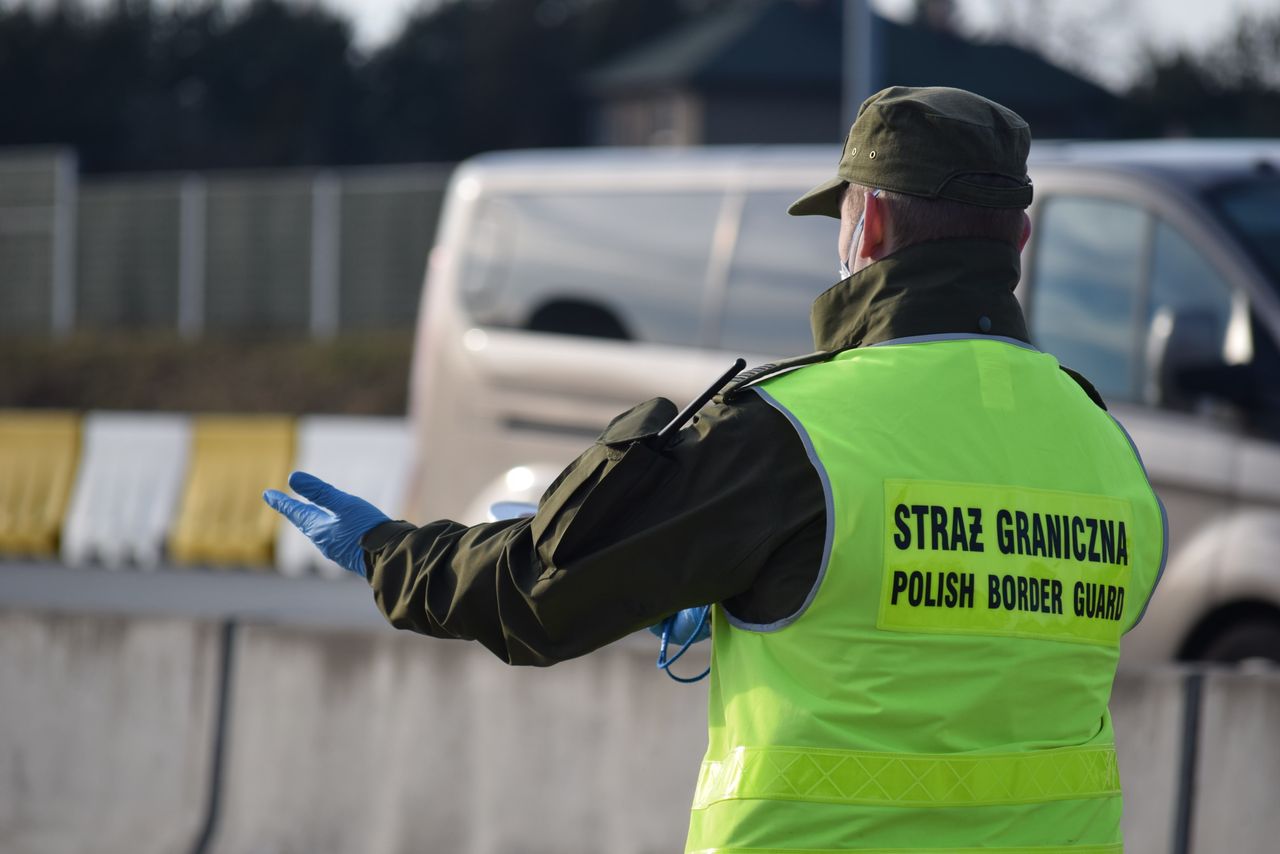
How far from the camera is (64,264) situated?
32.8 meters

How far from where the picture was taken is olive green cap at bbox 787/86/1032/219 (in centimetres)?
252

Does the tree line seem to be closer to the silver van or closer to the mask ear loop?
the silver van

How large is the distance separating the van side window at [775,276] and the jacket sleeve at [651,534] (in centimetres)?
525

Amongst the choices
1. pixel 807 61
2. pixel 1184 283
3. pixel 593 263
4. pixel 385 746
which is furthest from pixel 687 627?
pixel 807 61

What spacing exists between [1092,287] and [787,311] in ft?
4.53

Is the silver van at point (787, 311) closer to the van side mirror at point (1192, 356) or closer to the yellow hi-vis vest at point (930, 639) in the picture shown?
the van side mirror at point (1192, 356)

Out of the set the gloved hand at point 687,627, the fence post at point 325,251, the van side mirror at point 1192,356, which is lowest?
the gloved hand at point 687,627

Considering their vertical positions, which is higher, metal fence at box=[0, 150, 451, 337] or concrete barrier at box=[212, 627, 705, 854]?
metal fence at box=[0, 150, 451, 337]

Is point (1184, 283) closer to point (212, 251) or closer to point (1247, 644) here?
point (1247, 644)

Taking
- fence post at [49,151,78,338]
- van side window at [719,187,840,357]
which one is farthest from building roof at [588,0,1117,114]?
van side window at [719,187,840,357]

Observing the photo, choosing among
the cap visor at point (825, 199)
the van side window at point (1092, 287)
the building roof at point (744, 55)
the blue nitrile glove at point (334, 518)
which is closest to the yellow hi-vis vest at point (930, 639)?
the cap visor at point (825, 199)

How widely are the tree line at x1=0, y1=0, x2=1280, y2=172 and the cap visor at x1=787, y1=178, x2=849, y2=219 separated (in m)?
53.2

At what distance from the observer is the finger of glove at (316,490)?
2.83 meters

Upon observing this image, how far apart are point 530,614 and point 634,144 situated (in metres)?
58.9
